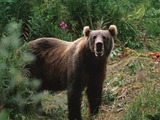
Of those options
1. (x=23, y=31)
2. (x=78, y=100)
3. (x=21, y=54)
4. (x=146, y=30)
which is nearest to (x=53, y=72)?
(x=78, y=100)

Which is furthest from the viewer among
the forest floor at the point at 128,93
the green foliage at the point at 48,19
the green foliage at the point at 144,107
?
the green foliage at the point at 48,19

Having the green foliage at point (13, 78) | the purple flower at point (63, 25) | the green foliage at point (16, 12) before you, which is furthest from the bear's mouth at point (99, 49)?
the purple flower at point (63, 25)

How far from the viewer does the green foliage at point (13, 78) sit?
6.42m

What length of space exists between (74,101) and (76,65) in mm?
522

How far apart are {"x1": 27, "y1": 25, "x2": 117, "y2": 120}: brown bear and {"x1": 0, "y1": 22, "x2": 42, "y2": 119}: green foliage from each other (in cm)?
81

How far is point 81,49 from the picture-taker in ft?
24.5

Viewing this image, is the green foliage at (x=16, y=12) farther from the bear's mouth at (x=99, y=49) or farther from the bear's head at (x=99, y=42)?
the bear's mouth at (x=99, y=49)

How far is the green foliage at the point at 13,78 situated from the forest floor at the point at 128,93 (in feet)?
2.73

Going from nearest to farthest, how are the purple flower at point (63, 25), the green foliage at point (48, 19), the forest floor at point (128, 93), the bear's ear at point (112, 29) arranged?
1. the forest floor at point (128, 93)
2. the bear's ear at point (112, 29)
3. the green foliage at point (48, 19)
4. the purple flower at point (63, 25)

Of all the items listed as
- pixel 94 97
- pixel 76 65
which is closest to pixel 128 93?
pixel 94 97

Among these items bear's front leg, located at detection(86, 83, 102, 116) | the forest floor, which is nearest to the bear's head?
bear's front leg, located at detection(86, 83, 102, 116)

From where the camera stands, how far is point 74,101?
294 inches

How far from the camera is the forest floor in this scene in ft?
23.6

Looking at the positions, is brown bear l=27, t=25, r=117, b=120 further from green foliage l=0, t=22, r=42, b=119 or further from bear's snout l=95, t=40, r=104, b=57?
green foliage l=0, t=22, r=42, b=119
